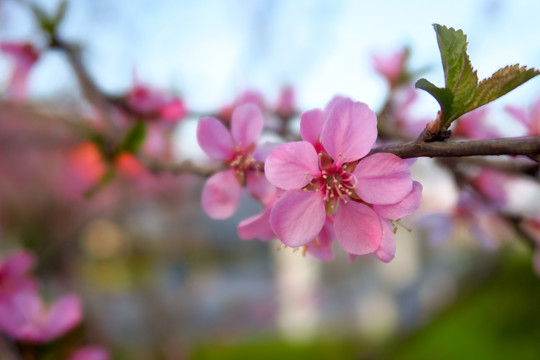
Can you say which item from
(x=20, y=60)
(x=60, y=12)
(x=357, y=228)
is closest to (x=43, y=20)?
(x=60, y=12)

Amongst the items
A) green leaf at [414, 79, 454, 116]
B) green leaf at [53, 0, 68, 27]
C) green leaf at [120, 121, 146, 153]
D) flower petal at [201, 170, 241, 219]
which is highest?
green leaf at [414, 79, 454, 116]

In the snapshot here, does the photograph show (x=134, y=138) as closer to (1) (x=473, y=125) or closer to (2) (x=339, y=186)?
(2) (x=339, y=186)

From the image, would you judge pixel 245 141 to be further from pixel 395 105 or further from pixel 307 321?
pixel 307 321

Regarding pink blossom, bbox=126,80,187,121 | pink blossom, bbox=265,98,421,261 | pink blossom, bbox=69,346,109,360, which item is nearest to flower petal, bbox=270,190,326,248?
pink blossom, bbox=265,98,421,261

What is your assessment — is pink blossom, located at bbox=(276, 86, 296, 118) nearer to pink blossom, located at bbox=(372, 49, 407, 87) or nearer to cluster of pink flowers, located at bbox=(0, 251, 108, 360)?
pink blossom, located at bbox=(372, 49, 407, 87)

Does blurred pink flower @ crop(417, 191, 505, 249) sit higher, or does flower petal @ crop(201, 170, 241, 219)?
flower petal @ crop(201, 170, 241, 219)

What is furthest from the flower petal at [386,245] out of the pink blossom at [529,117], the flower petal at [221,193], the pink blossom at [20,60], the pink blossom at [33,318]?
the pink blossom at [20,60]

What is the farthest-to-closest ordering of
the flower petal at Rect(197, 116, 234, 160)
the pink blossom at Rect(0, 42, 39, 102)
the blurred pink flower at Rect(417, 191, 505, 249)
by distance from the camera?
the pink blossom at Rect(0, 42, 39, 102) < the blurred pink flower at Rect(417, 191, 505, 249) < the flower petal at Rect(197, 116, 234, 160)

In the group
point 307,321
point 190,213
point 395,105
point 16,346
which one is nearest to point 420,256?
point 307,321
